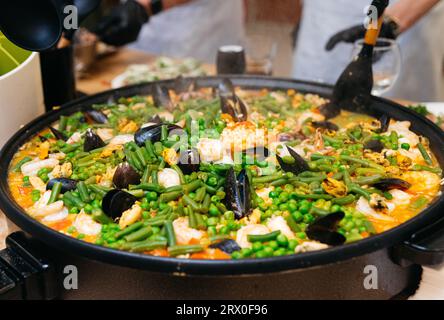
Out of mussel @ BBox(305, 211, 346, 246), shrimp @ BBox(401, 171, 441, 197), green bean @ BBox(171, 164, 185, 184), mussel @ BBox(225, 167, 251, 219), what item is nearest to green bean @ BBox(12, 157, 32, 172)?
green bean @ BBox(171, 164, 185, 184)

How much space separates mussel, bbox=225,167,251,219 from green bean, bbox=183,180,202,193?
0.38ft

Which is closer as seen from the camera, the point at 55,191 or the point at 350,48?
the point at 55,191

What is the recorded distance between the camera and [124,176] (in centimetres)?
196

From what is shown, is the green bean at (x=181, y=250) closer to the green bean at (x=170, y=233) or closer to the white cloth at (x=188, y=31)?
the green bean at (x=170, y=233)

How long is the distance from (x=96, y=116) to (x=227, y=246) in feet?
4.29

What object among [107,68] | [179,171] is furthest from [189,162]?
[107,68]

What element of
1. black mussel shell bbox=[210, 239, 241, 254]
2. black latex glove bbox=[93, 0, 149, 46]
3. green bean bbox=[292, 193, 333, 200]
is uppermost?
black latex glove bbox=[93, 0, 149, 46]

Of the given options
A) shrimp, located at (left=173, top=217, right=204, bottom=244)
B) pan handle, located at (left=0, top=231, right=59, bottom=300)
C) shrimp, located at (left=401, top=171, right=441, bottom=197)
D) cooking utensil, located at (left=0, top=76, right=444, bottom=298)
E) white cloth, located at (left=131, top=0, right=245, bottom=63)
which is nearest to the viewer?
cooking utensil, located at (left=0, top=76, right=444, bottom=298)

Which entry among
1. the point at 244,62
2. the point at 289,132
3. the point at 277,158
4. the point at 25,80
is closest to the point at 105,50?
the point at 244,62

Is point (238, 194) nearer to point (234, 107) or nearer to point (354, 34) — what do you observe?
point (234, 107)

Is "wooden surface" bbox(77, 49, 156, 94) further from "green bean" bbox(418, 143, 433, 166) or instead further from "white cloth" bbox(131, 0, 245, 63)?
"green bean" bbox(418, 143, 433, 166)

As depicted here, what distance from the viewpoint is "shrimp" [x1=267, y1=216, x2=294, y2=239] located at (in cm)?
172

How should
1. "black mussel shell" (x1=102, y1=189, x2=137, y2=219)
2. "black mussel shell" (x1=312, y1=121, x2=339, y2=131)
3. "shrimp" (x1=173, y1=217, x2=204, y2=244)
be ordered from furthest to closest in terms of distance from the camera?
"black mussel shell" (x1=312, y1=121, x2=339, y2=131), "black mussel shell" (x1=102, y1=189, x2=137, y2=219), "shrimp" (x1=173, y1=217, x2=204, y2=244)

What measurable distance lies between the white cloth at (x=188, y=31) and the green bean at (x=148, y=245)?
368cm
